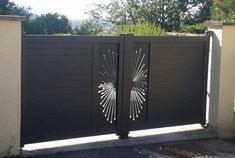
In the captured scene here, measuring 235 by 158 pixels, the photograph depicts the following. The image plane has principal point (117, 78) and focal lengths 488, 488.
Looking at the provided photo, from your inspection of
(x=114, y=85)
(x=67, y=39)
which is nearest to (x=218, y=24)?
(x=114, y=85)

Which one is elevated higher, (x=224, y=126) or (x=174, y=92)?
(x=174, y=92)

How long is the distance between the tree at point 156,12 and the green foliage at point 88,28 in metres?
1.48

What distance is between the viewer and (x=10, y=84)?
20.4ft

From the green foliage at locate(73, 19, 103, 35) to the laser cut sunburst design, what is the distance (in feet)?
54.7

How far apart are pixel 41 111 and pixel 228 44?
3181mm

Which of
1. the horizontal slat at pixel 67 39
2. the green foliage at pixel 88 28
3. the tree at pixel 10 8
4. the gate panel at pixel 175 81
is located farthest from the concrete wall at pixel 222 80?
the tree at pixel 10 8

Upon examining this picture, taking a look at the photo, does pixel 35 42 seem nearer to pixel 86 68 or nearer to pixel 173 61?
pixel 86 68

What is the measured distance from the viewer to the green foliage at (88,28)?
972 inches

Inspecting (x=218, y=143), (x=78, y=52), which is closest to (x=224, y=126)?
(x=218, y=143)

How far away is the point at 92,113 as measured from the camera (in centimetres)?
713

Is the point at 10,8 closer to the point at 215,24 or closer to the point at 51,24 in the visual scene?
the point at 51,24

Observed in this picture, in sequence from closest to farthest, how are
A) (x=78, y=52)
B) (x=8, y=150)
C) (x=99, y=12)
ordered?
(x=8, y=150) → (x=78, y=52) → (x=99, y=12)

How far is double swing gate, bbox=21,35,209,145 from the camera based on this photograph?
6629 mm

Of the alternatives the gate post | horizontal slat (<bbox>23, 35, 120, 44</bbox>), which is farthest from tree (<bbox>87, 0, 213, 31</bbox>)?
horizontal slat (<bbox>23, 35, 120, 44</bbox>)
